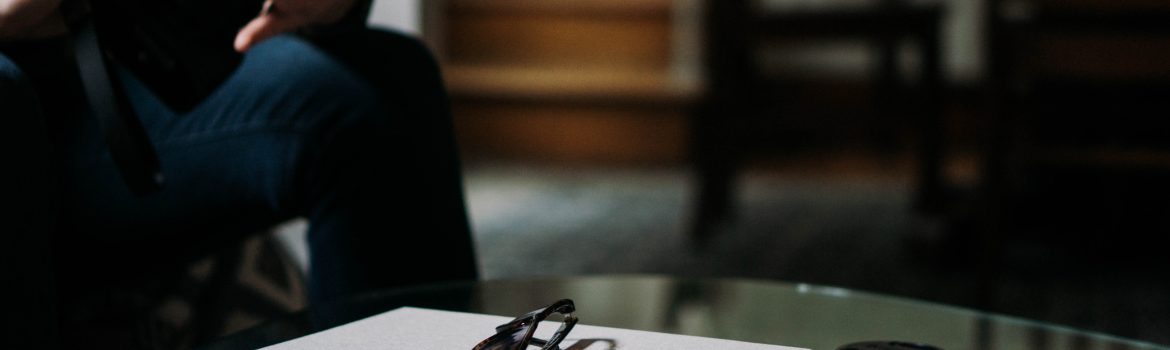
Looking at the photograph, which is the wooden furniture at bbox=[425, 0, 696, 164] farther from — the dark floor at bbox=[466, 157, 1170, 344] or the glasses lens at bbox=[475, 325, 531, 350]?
the glasses lens at bbox=[475, 325, 531, 350]

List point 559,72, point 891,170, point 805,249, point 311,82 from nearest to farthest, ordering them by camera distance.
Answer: point 311,82, point 805,249, point 891,170, point 559,72

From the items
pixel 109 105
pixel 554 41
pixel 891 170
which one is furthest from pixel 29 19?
pixel 554 41

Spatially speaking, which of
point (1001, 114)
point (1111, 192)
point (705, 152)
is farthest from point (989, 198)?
point (705, 152)

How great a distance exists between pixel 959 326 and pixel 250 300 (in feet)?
1.92

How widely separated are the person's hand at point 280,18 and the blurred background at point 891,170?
1.88ft

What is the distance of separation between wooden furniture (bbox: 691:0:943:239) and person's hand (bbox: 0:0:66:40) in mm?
1494

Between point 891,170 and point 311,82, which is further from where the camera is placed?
point 891,170

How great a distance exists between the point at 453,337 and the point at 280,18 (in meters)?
0.27

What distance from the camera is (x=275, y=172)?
27.5 inches

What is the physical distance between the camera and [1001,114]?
172cm

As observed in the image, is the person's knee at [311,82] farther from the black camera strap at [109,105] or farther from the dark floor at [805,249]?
the dark floor at [805,249]

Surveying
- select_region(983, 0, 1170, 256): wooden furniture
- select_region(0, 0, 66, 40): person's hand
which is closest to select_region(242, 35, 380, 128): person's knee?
select_region(0, 0, 66, 40): person's hand

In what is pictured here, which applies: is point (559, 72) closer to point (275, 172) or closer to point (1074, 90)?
point (1074, 90)

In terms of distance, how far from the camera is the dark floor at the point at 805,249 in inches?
66.3
